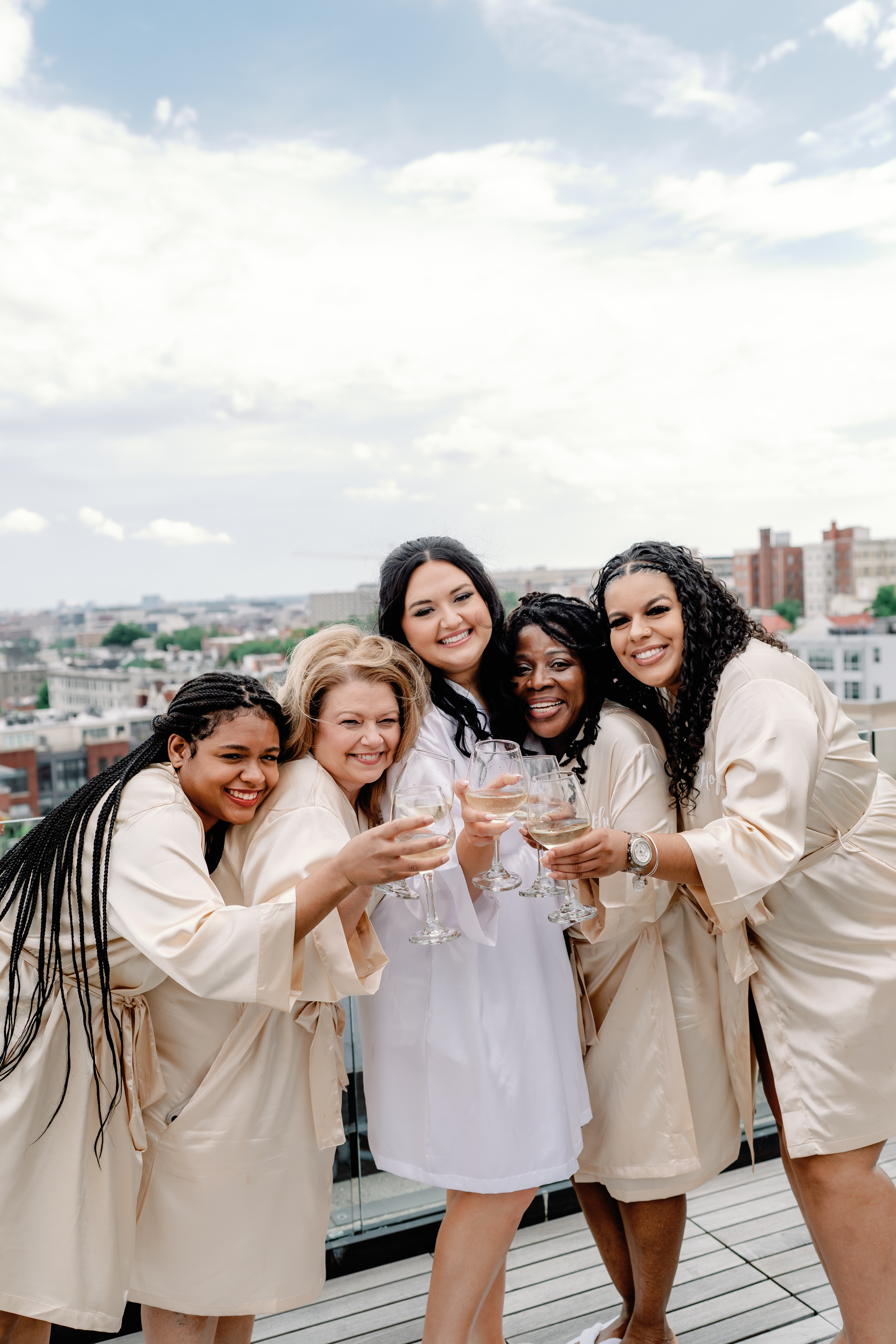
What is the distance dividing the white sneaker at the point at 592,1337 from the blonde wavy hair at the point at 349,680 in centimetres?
136

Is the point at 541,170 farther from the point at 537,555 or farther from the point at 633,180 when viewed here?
the point at 537,555

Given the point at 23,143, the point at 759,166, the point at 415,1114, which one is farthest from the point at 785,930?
the point at 759,166

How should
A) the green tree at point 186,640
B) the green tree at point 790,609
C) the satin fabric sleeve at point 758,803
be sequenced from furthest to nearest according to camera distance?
the green tree at point 790,609
the green tree at point 186,640
the satin fabric sleeve at point 758,803

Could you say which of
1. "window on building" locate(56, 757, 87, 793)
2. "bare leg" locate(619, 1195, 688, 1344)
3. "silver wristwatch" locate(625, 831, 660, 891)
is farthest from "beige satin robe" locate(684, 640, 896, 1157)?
"window on building" locate(56, 757, 87, 793)

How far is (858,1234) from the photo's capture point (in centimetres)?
200

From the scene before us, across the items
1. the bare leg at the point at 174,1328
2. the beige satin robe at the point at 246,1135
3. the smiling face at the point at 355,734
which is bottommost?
the bare leg at the point at 174,1328

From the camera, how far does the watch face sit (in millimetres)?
1776

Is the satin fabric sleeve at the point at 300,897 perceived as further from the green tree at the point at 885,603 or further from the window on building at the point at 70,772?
the green tree at the point at 885,603

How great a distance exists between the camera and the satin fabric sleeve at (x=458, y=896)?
1.93m

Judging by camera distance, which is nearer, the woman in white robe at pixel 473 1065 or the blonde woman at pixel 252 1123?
the blonde woman at pixel 252 1123

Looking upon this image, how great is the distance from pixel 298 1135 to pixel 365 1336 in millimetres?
908

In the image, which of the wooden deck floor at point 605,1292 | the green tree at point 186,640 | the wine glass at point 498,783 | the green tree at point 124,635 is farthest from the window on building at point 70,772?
the wine glass at point 498,783

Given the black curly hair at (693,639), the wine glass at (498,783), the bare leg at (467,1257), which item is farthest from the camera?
the black curly hair at (693,639)

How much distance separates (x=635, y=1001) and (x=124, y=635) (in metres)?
64.3
